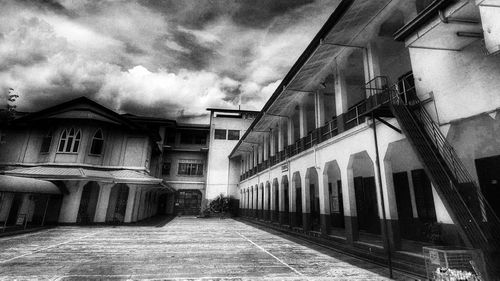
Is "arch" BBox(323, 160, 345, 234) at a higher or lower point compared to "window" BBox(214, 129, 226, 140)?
lower

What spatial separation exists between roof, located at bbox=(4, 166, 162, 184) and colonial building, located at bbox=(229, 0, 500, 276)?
1163 centimetres

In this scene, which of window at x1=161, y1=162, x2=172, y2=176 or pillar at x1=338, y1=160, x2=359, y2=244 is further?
window at x1=161, y1=162, x2=172, y2=176

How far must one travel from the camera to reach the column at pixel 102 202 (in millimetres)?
19531

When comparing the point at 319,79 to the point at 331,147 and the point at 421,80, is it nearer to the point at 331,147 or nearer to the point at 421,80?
the point at 331,147

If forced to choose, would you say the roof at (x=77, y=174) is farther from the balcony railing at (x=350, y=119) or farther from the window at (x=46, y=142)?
the balcony railing at (x=350, y=119)

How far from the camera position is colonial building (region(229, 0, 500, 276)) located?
5727 millimetres

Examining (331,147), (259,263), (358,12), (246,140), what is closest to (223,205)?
(246,140)

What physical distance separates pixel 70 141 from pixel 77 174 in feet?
12.9

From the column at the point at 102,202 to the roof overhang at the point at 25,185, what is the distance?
106 inches

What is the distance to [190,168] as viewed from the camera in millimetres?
36219

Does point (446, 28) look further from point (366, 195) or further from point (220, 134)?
point (220, 134)

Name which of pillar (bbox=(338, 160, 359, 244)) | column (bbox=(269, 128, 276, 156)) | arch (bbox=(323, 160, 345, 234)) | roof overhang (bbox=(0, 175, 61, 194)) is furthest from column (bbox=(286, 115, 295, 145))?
roof overhang (bbox=(0, 175, 61, 194))

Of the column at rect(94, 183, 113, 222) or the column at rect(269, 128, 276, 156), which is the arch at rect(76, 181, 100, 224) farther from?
the column at rect(269, 128, 276, 156)

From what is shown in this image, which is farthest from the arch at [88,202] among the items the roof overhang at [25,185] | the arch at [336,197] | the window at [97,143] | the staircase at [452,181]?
the staircase at [452,181]
